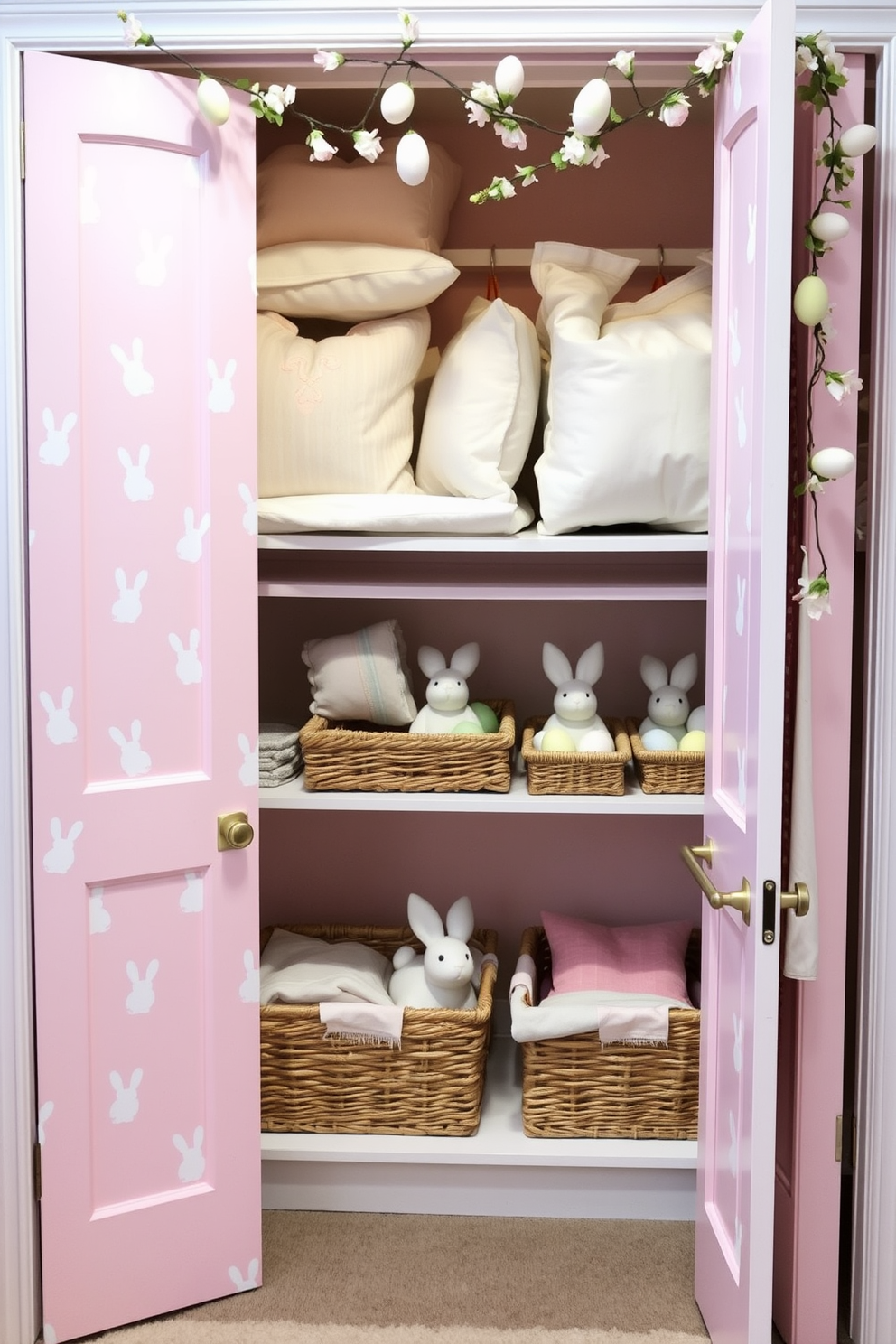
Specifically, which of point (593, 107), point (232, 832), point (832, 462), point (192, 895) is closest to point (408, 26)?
point (593, 107)

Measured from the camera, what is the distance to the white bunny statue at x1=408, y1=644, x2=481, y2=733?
2.27m

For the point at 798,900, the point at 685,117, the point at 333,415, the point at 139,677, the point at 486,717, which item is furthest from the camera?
the point at 486,717

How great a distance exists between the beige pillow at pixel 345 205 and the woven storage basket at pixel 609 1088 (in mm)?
1571

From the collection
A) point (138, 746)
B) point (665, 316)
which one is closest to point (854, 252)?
point (665, 316)

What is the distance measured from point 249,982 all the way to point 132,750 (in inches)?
17.7

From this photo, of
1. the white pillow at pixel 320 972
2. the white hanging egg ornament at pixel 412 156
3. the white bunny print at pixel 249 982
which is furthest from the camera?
the white pillow at pixel 320 972

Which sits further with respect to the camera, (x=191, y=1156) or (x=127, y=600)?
(x=191, y=1156)

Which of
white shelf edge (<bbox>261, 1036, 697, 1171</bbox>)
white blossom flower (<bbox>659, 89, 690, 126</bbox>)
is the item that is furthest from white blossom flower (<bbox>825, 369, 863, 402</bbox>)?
white shelf edge (<bbox>261, 1036, 697, 1171</bbox>)

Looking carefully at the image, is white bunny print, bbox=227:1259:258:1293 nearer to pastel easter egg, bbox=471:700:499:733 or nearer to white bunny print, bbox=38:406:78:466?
pastel easter egg, bbox=471:700:499:733

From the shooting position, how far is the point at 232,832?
74.2 inches

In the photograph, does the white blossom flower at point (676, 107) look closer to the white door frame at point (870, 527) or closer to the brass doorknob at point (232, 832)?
the white door frame at point (870, 527)

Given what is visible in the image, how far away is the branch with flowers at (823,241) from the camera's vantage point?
1.62m

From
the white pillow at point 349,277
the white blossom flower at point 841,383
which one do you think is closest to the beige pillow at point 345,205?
the white pillow at point 349,277

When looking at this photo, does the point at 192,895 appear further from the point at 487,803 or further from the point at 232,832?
the point at 487,803
